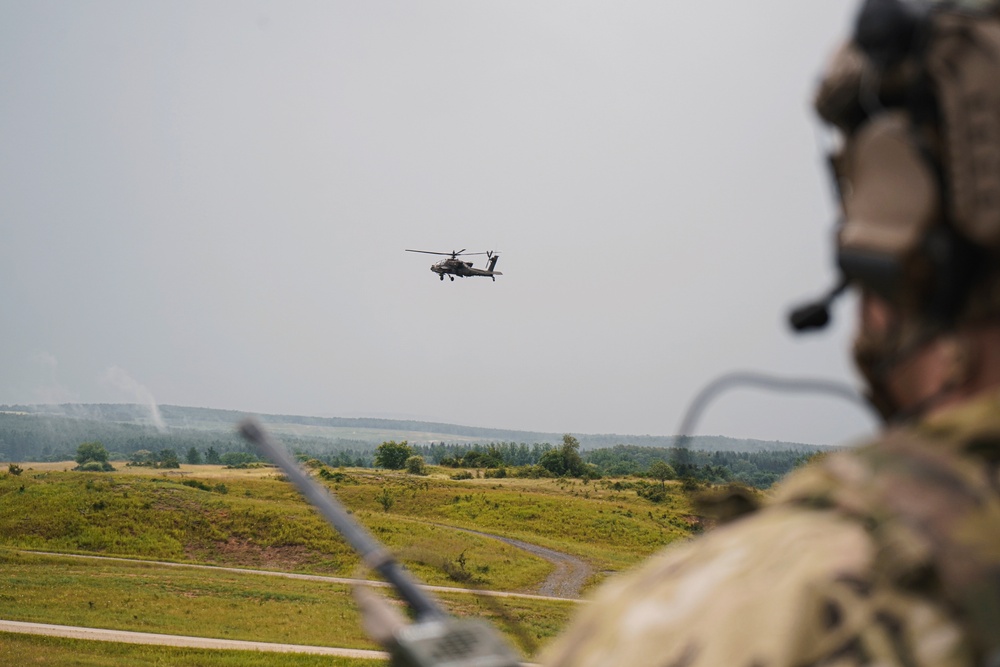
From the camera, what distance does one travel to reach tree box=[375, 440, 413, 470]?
371 ft

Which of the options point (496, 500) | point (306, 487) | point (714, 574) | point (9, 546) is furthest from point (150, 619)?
point (496, 500)

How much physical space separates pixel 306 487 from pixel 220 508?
2407 inches

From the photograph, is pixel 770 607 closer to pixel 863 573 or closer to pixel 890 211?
pixel 863 573

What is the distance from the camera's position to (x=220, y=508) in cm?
6022

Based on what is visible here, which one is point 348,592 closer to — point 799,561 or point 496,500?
point 496,500

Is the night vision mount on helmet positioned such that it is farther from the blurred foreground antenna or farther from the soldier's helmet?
the blurred foreground antenna

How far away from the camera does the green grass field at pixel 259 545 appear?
99.5 ft

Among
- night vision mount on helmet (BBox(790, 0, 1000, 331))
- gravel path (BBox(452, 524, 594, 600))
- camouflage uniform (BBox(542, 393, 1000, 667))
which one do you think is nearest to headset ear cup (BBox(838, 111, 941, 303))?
night vision mount on helmet (BBox(790, 0, 1000, 331))

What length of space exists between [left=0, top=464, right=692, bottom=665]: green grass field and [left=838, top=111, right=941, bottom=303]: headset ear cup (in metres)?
16.3

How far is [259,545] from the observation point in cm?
5453

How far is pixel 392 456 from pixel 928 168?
377 ft

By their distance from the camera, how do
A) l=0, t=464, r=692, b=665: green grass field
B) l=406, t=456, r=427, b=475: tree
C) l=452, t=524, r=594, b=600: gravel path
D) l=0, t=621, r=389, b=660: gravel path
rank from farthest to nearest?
l=406, t=456, r=427, b=475: tree
l=452, t=524, r=594, b=600: gravel path
l=0, t=464, r=692, b=665: green grass field
l=0, t=621, r=389, b=660: gravel path

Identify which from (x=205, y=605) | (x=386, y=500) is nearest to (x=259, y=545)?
(x=386, y=500)

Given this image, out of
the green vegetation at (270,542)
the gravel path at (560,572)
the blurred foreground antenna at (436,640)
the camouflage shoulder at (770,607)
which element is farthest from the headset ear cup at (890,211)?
the gravel path at (560,572)
